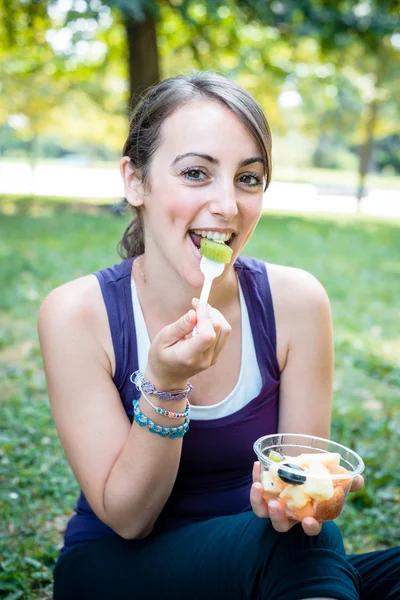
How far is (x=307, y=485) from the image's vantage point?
150 cm

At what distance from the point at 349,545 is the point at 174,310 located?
5.20 ft

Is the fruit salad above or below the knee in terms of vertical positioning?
above

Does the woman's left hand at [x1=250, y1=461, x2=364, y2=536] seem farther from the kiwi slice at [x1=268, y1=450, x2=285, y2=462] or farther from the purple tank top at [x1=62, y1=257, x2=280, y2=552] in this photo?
the purple tank top at [x1=62, y1=257, x2=280, y2=552]

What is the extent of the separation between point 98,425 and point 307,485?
0.69m

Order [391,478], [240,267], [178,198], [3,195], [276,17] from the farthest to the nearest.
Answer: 1. [3,195]
2. [276,17]
3. [391,478]
4. [240,267]
5. [178,198]

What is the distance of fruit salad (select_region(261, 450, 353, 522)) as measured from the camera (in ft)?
4.93

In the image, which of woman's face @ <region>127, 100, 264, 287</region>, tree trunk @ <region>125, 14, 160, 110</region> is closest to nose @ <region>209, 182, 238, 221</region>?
woman's face @ <region>127, 100, 264, 287</region>

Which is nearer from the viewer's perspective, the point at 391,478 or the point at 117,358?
the point at 117,358

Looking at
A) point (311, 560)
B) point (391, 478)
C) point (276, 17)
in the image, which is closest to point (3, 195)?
point (276, 17)

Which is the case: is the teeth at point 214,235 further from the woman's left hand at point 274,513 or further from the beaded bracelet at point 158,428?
the woman's left hand at point 274,513

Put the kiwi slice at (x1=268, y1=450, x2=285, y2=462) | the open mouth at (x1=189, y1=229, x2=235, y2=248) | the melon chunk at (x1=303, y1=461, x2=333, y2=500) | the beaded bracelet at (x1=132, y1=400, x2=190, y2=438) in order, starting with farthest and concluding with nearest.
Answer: the open mouth at (x1=189, y1=229, x2=235, y2=248), the beaded bracelet at (x1=132, y1=400, x2=190, y2=438), the kiwi slice at (x1=268, y1=450, x2=285, y2=462), the melon chunk at (x1=303, y1=461, x2=333, y2=500)

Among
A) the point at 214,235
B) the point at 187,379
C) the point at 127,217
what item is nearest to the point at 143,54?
the point at 127,217

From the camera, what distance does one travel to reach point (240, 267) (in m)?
2.34

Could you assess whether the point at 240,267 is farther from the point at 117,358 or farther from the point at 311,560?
the point at 311,560
